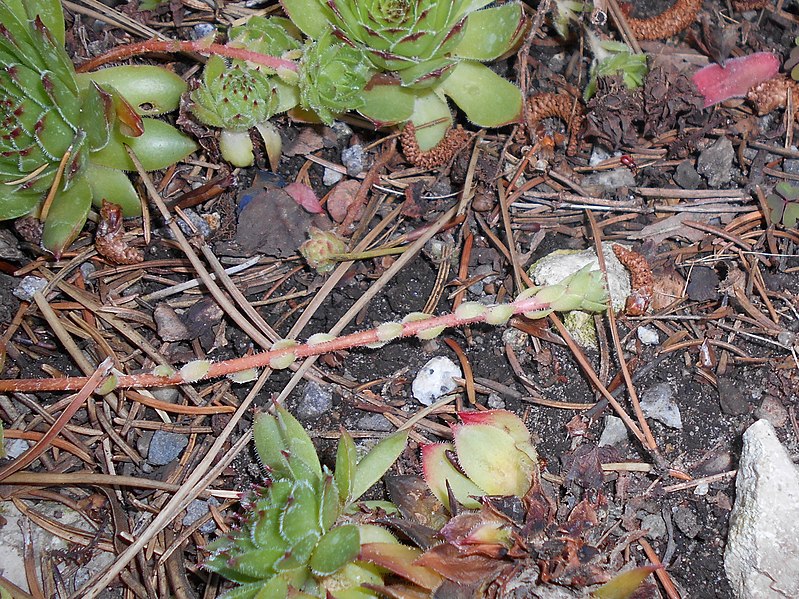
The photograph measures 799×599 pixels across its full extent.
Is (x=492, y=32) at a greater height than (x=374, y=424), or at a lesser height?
greater

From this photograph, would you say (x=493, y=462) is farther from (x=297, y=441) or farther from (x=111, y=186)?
(x=111, y=186)

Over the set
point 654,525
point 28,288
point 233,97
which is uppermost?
point 233,97

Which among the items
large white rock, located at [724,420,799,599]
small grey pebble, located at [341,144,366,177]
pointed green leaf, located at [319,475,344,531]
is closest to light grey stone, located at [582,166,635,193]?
small grey pebble, located at [341,144,366,177]

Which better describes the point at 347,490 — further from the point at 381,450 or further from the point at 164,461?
the point at 164,461

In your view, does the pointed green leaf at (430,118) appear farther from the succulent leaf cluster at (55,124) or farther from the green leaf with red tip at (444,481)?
the green leaf with red tip at (444,481)

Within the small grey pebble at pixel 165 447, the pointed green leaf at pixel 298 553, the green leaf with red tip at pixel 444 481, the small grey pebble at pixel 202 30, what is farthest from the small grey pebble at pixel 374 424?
the small grey pebble at pixel 202 30

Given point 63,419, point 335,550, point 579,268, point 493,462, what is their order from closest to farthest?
point 335,550 → point 493,462 → point 63,419 → point 579,268

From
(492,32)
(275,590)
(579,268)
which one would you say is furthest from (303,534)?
(492,32)
